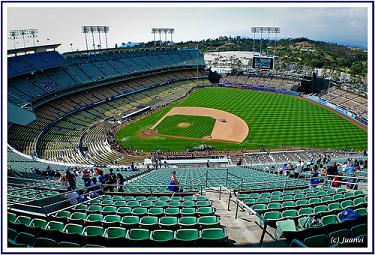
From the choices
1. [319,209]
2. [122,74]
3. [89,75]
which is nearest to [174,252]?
[319,209]

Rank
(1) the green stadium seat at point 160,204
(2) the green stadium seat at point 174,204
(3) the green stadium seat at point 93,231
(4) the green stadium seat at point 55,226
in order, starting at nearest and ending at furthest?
1. (3) the green stadium seat at point 93,231
2. (4) the green stadium seat at point 55,226
3. (1) the green stadium seat at point 160,204
4. (2) the green stadium seat at point 174,204

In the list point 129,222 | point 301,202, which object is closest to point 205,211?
point 129,222

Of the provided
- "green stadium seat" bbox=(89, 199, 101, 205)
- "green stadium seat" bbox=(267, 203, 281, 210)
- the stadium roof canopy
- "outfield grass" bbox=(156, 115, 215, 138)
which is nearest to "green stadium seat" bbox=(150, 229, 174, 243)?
"green stadium seat" bbox=(267, 203, 281, 210)

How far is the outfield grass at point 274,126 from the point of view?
A: 42438 mm

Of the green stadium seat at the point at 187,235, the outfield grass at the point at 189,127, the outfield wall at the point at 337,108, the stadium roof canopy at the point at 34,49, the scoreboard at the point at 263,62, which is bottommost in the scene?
the outfield grass at the point at 189,127

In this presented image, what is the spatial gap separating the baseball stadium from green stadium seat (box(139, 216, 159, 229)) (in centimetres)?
6

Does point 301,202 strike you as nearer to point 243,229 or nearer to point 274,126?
point 243,229

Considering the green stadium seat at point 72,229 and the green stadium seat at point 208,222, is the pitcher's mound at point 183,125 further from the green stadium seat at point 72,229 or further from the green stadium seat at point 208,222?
the green stadium seat at point 72,229

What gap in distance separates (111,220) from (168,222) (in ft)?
5.57

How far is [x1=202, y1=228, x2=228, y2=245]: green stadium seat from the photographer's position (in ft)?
25.1

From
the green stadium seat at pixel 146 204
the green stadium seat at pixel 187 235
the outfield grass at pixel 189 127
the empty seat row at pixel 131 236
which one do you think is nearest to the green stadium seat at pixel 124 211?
the green stadium seat at pixel 146 204

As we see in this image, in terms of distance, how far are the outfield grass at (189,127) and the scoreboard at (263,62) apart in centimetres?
2900

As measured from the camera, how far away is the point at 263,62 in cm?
7569

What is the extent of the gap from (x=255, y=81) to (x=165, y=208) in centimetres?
7674
